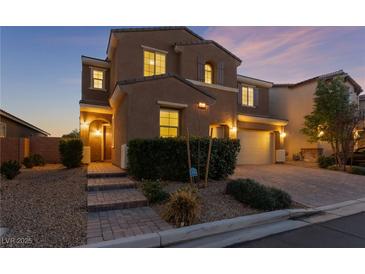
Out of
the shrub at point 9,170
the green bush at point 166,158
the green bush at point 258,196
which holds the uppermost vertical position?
the green bush at point 166,158

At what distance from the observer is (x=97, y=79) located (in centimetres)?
1419

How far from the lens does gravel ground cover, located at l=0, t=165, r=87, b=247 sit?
12.0ft

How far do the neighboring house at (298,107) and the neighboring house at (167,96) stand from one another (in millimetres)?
2627

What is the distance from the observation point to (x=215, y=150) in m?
7.80

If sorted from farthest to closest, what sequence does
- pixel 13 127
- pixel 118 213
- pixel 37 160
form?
pixel 13 127, pixel 37 160, pixel 118 213

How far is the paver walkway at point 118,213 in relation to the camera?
4.02 m

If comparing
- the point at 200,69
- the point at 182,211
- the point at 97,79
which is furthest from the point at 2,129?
the point at 182,211

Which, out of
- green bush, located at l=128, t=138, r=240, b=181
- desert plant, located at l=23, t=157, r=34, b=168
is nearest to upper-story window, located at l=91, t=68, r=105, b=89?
desert plant, located at l=23, t=157, r=34, b=168

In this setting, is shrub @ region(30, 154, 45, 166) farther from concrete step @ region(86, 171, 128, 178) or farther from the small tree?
the small tree

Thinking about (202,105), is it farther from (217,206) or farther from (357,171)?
(357,171)

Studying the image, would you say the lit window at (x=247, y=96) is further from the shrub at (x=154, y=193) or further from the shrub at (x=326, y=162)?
the shrub at (x=154, y=193)

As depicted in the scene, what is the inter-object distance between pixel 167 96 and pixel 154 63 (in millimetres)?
4592

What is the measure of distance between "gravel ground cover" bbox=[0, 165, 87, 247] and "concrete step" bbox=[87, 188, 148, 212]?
0.71 ft

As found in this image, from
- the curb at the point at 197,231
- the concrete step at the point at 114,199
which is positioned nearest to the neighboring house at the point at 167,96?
the concrete step at the point at 114,199
